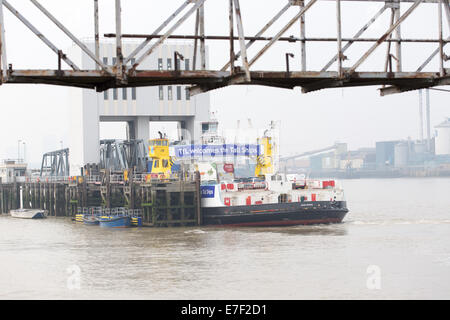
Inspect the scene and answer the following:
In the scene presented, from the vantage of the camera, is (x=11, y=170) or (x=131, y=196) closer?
(x=131, y=196)

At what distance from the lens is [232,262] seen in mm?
35000

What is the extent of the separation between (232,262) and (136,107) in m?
38.9

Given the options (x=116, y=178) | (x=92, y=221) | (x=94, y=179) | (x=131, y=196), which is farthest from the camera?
(x=116, y=178)

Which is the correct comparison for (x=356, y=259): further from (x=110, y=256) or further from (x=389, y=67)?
(x=389, y=67)

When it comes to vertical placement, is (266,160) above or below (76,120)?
below

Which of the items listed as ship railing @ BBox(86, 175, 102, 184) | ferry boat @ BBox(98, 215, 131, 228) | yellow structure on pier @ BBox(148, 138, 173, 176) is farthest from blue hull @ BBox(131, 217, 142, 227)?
A: ship railing @ BBox(86, 175, 102, 184)

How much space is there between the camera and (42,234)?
5244 centimetres

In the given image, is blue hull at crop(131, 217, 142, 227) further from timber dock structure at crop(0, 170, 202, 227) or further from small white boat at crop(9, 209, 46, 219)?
small white boat at crop(9, 209, 46, 219)

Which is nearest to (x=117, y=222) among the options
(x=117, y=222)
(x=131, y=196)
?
(x=117, y=222)

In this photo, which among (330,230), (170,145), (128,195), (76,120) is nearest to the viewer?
(330,230)

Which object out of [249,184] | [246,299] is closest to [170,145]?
[249,184]

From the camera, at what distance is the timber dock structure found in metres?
54.7

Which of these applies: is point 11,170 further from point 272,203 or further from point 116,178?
point 272,203

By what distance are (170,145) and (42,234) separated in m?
15.9
